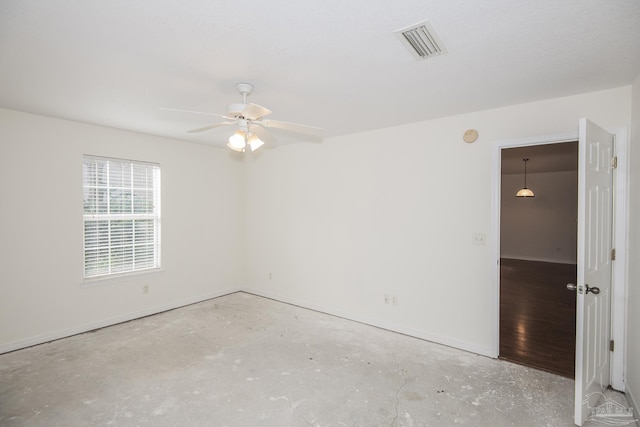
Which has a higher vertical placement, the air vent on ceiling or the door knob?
the air vent on ceiling

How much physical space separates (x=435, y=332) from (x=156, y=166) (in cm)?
406

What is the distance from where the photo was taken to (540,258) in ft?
28.0

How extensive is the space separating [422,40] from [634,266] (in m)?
2.23

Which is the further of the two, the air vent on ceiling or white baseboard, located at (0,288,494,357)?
white baseboard, located at (0,288,494,357)

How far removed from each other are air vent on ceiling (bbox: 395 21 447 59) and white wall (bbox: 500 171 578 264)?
325 inches

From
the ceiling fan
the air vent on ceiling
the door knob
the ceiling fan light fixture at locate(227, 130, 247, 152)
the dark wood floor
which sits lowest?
the dark wood floor

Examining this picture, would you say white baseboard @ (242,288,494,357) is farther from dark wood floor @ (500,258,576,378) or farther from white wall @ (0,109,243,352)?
white wall @ (0,109,243,352)

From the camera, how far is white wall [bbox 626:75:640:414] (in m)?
2.19

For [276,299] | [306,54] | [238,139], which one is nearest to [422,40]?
[306,54]

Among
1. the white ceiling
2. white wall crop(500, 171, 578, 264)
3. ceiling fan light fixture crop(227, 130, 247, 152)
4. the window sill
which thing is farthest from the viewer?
white wall crop(500, 171, 578, 264)

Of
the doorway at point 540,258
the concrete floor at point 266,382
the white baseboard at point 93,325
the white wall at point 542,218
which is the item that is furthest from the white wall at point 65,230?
the white wall at point 542,218

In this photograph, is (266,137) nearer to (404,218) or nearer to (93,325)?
(404,218)

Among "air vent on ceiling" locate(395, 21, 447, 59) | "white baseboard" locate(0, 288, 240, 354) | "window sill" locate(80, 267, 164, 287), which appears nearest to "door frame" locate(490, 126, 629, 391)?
"air vent on ceiling" locate(395, 21, 447, 59)

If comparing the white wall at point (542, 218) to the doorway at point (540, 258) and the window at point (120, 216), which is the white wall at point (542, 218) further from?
the window at point (120, 216)
